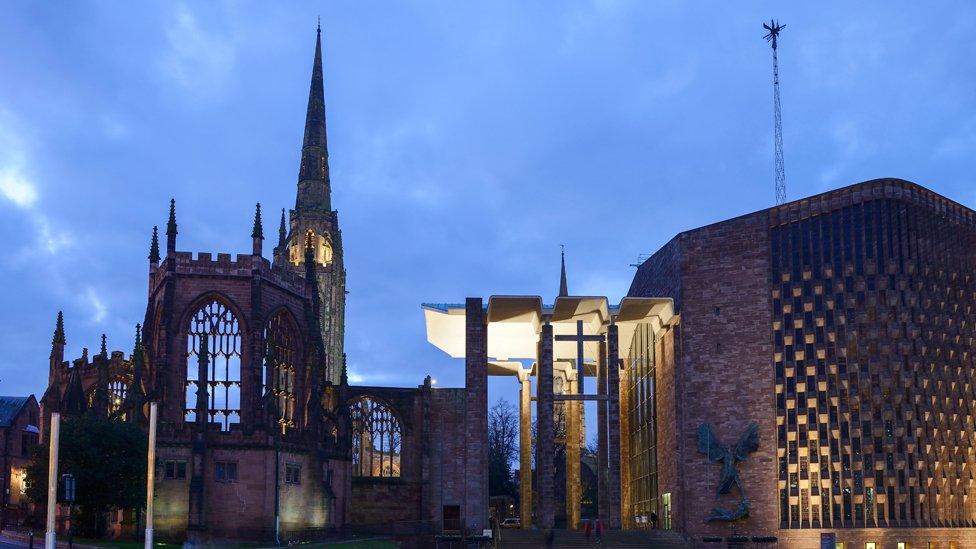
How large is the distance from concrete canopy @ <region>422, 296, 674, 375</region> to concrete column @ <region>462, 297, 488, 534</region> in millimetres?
1148

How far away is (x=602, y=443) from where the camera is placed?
2699 inches

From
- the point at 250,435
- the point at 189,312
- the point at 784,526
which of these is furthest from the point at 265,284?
the point at 784,526

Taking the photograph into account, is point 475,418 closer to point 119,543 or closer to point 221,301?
point 221,301

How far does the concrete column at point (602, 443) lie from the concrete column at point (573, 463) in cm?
357

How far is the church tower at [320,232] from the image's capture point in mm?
114375

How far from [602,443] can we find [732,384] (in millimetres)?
13503

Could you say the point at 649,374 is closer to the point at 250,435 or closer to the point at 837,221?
the point at 837,221

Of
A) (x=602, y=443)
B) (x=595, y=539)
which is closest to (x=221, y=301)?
(x=595, y=539)

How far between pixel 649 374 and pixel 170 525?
29201 mm

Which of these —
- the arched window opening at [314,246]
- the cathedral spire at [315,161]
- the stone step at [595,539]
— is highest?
the cathedral spire at [315,161]

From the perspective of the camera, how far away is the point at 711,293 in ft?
192

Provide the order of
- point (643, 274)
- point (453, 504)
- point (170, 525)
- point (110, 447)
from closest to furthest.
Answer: point (110, 447), point (170, 525), point (453, 504), point (643, 274)

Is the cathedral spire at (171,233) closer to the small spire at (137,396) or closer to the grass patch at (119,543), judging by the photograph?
the small spire at (137,396)

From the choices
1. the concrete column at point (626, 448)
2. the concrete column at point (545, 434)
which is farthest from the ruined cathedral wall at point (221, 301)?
the concrete column at point (626, 448)
